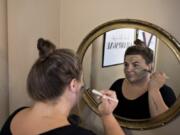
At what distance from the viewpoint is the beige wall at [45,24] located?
1.50 meters

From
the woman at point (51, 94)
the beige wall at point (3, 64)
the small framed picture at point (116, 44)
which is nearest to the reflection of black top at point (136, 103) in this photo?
the small framed picture at point (116, 44)

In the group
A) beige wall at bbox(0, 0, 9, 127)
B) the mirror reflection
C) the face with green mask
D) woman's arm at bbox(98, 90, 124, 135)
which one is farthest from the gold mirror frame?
beige wall at bbox(0, 0, 9, 127)

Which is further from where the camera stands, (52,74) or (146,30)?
(146,30)

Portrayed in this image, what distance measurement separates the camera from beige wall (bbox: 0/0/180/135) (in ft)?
4.93

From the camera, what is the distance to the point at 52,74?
100 centimetres

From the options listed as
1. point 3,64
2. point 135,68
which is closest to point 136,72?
point 135,68

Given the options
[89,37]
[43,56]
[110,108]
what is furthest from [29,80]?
[89,37]

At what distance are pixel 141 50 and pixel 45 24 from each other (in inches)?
21.7

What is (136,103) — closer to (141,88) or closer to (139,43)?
(141,88)

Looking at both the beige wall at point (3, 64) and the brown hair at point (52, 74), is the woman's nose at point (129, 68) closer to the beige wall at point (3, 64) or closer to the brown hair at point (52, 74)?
the brown hair at point (52, 74)

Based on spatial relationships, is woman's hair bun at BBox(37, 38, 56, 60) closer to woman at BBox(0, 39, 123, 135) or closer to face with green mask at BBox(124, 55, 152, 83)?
woman at BBox(0, 39, 123, 135)

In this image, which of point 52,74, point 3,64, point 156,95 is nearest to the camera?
point 52,74

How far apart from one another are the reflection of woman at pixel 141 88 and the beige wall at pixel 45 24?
11cm

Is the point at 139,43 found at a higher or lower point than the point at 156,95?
higher
